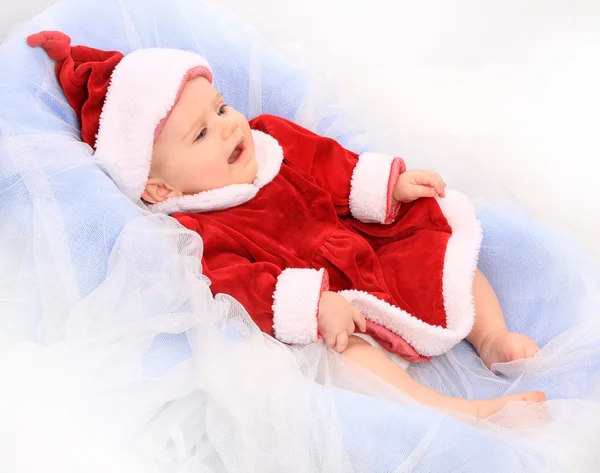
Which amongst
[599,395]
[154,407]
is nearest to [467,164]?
[599,395]

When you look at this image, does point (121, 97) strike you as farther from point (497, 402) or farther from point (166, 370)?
point (497, 402)

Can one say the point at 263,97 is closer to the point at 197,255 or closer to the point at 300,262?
the point at 300,262

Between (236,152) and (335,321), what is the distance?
34cm

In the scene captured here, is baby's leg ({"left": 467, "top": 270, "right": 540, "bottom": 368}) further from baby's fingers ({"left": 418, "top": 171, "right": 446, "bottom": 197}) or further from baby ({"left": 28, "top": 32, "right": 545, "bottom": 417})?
baby's fingers ({"left": 418, "top": 171, "right": 446, "bottom": 197})

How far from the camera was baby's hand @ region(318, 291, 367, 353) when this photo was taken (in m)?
1.04

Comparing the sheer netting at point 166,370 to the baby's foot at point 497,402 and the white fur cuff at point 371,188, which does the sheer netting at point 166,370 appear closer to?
the baby's foot at point 497,402

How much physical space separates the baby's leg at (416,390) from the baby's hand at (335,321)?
30 millimetres

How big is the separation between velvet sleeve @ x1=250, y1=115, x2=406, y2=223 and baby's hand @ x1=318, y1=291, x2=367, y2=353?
0.77 feet

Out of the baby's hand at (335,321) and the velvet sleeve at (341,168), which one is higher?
the velvet sleeve at (341,168)

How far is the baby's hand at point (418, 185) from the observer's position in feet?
4.03

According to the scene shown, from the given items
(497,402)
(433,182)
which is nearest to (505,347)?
(497,402)

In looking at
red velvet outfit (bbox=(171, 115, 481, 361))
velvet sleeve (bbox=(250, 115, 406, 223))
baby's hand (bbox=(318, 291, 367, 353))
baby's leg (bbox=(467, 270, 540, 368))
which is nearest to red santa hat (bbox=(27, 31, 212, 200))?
red velvet outfit (bbox=(171, 115, 481, 361))

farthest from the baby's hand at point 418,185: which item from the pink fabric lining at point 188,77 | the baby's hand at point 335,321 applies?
the pink fabric lining at point 188,77

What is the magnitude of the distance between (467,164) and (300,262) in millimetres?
420
